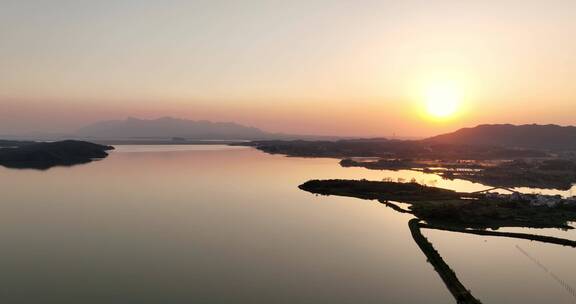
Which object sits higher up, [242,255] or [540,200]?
[540,200]

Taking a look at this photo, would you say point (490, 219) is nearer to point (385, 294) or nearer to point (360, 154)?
point (385, 294)

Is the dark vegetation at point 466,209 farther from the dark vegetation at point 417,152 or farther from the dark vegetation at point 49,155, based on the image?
the dark vegetation at point 49,155

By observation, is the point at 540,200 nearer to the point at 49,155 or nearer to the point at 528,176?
the point at 528,176

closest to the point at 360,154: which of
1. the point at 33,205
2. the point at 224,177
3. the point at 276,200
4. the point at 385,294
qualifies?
A: the point at 224,177

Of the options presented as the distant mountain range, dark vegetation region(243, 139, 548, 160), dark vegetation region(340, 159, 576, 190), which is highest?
the distant mountain range

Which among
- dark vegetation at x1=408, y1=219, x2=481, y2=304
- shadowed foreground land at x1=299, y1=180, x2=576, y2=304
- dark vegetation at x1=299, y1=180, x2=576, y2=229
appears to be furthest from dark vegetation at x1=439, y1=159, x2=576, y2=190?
dark vegetation at x1=408, y1=219, x2=481, y2=304

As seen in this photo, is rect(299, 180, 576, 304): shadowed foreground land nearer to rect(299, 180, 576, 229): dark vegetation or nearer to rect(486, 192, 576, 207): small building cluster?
rect(299, 180, 576, 229): dark vegetation

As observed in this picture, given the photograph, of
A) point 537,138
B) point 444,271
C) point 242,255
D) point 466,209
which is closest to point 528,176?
point 466,209

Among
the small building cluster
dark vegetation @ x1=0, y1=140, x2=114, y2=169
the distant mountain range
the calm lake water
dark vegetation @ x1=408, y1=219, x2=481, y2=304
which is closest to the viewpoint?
dark vegetation @ x1=408, y1=219, x2=481, y2=304
